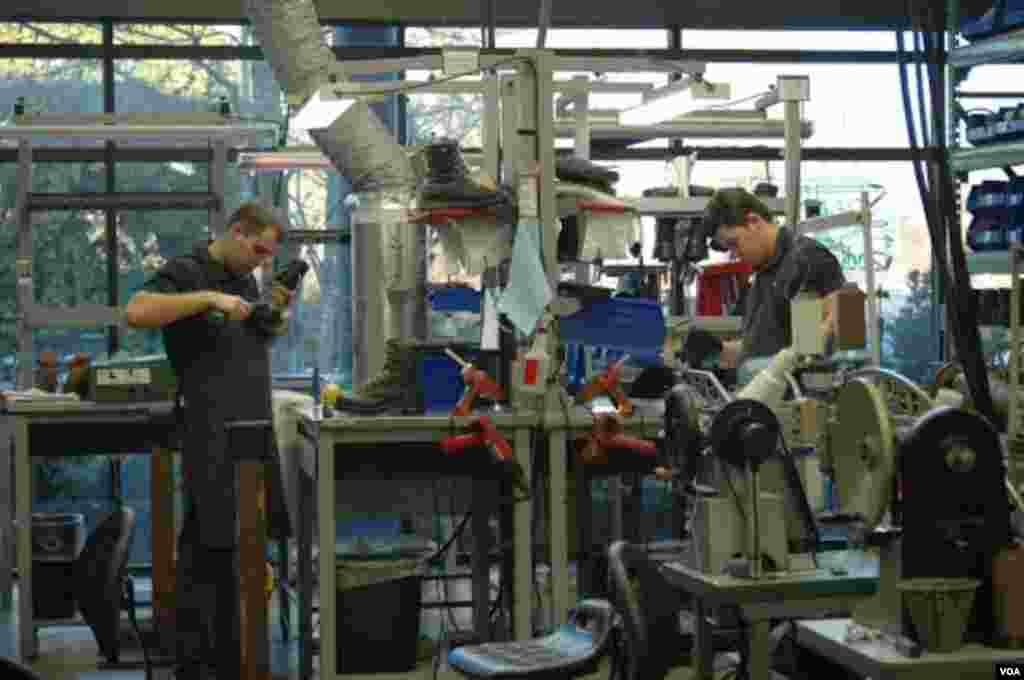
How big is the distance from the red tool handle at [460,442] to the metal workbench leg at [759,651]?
1499mm

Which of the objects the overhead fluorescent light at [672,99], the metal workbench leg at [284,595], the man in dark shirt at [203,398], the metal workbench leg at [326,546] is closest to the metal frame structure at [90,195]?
the metal workbench leg at [284,595]

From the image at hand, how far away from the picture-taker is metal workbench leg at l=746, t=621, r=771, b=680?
4.02 meters

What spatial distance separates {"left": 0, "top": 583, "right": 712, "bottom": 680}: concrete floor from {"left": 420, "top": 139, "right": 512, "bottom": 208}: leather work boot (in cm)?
145

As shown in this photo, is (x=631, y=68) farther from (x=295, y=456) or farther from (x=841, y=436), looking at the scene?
(x=841, y=436)

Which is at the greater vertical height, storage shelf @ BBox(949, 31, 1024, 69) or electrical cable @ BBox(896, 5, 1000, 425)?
storage shelf @ BBox(949, 31, 1024, 69)

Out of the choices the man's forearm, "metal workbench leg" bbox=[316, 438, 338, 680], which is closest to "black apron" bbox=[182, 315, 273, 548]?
the man's forearm

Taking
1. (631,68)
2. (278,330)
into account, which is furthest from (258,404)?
(631,68)

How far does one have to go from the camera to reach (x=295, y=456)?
6285 mm

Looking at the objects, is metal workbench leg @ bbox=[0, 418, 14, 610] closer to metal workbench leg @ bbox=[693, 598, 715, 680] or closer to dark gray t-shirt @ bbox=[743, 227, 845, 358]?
dark gray t-shirt @ bbox=[743, 227, 845, 358]

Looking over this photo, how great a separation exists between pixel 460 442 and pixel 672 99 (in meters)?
1.73

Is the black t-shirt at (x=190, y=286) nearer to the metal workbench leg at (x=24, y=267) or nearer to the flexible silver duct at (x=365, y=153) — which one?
the flexible silver duct at (x=365, y=153)

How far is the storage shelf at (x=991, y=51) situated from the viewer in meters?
8.11

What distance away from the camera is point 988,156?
8.34 meters

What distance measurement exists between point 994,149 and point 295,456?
3.73 m
